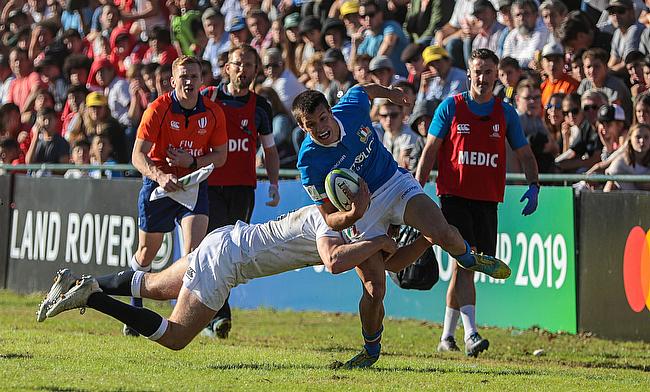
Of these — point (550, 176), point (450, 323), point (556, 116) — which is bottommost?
point (450, 323)

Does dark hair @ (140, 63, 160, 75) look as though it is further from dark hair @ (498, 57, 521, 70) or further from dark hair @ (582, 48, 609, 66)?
dark hair @ (582, 48, 609, 66)

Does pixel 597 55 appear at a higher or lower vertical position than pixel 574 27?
lower

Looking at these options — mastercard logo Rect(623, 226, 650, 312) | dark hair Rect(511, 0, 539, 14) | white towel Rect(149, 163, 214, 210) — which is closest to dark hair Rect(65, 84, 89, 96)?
dark hair Rect(511, 0, 539, 14)

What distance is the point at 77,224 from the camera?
1716cm

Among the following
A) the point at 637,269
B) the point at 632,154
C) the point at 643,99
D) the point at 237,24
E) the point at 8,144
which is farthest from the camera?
the point at 8,144

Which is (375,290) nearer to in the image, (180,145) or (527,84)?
(180,145)

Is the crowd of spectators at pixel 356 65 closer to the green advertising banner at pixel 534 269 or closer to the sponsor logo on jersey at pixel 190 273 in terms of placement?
the green advertising banner at pixel 534 269

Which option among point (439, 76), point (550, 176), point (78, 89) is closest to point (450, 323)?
point (550, 176)

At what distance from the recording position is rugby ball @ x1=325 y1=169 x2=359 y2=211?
886 cm

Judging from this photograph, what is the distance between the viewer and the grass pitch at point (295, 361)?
28.1ft

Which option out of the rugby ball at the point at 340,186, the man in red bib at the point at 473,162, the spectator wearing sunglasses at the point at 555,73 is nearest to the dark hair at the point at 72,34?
the spectator wearing sunglasses at the point at 555,73

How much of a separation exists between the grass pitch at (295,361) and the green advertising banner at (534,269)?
251 mm

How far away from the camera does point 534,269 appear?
1340cm

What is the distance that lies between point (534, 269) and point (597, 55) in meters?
2.61
